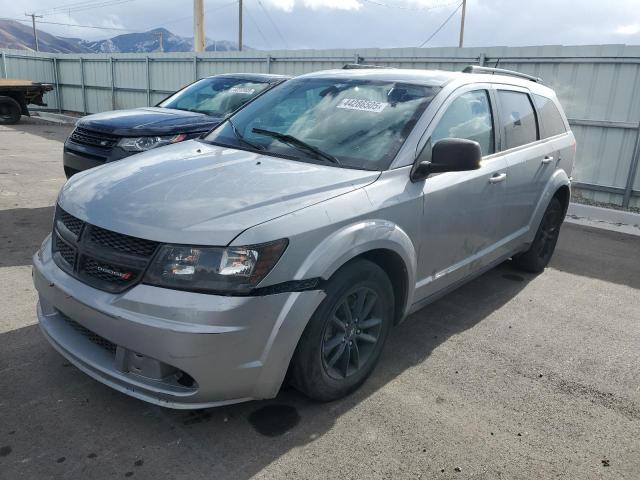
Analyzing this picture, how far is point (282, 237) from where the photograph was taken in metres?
2.51

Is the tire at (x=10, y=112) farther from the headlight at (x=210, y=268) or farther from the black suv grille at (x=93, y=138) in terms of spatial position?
the headlight at (x=210, y=268)

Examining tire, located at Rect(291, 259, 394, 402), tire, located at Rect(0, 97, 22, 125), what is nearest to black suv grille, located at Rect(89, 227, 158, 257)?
tire, located at Rect(291, 259, 394, 402)

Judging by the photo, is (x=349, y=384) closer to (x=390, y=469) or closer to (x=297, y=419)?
(x=297, y=419)

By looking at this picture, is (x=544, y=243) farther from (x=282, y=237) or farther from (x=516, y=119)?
(x=282, y=237)

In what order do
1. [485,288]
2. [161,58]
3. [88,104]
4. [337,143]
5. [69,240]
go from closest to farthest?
[69,240]
[337,143]
[485,288]
[161,58]
[88,104]

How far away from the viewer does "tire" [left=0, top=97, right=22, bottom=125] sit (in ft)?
55.2

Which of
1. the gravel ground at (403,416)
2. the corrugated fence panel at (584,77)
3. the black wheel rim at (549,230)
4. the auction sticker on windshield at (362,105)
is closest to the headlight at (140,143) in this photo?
the gravel ground at (403,416)

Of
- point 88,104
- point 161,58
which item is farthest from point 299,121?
point 88,104

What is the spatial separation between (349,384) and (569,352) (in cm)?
176

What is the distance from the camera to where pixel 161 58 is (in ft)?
56.4

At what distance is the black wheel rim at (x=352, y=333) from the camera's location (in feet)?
9.57

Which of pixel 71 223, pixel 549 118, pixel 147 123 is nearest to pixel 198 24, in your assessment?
pixel 147 123

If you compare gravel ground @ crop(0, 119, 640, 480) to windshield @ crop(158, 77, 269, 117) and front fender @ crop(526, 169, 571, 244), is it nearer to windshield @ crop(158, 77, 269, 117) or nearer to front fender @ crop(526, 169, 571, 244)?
front fender @ crop(526, 169, 571, 244)

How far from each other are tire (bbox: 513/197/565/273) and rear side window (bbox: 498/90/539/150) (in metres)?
0.90
